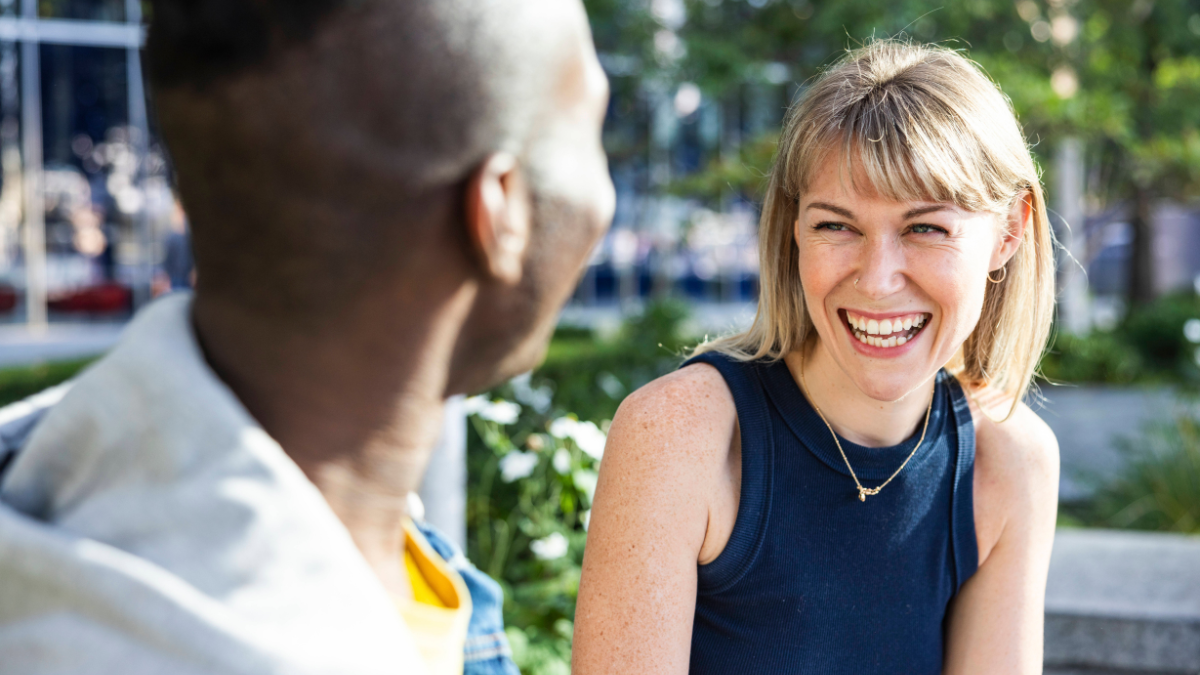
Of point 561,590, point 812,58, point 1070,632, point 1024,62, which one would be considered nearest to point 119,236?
point 812,58

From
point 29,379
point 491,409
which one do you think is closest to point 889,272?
point 491,409

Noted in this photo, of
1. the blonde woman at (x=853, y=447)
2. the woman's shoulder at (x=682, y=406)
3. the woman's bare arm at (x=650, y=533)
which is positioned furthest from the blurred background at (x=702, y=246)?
the woman's bare arm at (x=650, y=533)

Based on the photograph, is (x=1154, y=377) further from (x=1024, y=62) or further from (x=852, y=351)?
(x=852, y=351)

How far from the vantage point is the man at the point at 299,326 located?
2.23ft

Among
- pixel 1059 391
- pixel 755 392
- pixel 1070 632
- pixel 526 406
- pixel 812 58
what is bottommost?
pixel 1059 391

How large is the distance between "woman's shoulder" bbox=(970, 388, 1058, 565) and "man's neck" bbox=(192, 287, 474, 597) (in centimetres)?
152

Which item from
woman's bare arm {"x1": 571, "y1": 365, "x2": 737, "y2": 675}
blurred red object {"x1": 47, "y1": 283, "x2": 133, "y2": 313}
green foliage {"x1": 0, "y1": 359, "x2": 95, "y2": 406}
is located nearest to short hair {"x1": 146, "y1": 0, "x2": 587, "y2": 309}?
woman's bare arm {"x1": 571, "y1": 365, "x2": 737, "y2": 675}

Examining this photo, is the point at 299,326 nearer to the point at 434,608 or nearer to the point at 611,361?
the point at 434,608

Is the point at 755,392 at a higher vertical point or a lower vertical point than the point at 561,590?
higher

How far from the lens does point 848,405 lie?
1.95 meters

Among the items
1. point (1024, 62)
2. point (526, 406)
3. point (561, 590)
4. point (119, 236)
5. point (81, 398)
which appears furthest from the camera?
point (119, 236)

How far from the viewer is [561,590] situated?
3275 millimetres

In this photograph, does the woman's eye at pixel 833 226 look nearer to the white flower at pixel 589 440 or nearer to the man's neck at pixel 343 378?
the man's neck at pixel 343 378

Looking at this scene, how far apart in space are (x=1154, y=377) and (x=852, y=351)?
11.1 meters
